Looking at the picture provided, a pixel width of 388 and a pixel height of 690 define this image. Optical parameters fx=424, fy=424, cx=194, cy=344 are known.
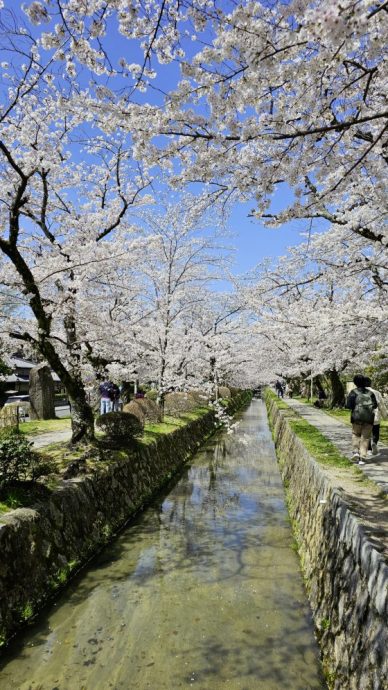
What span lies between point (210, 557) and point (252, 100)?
7.14 m

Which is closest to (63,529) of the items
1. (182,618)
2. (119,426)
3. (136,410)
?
(182,618)

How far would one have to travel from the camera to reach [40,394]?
Answer: 18469mm

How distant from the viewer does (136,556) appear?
7809 mm

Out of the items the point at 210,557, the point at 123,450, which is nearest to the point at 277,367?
the point at 123,450

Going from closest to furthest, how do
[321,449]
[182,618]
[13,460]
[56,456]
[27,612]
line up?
[27,612]
[182,618]
[13,460]
[56,456]
[321,449]

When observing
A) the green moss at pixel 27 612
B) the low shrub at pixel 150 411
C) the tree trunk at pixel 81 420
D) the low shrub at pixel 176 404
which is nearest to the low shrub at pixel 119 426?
the tree trunk at pixel 81 420

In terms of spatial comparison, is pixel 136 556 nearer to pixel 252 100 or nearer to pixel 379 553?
pixel 379 553

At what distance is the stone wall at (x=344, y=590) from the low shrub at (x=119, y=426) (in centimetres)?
537

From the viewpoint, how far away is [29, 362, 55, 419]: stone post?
18.4 meters

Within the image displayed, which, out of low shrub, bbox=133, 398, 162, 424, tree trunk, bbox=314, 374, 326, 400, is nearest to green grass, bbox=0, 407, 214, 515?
low shrub, bbox=133, 398, 162, 424

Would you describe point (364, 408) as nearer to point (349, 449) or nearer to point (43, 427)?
point (349, 449)

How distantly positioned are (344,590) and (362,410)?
399 centimetres

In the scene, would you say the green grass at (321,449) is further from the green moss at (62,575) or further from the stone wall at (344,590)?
the green moss at (62,575)

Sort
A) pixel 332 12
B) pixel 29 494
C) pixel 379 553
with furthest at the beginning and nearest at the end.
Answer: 1. pixel 29 494
2. pixel 379 553
3. pixel 332 12
